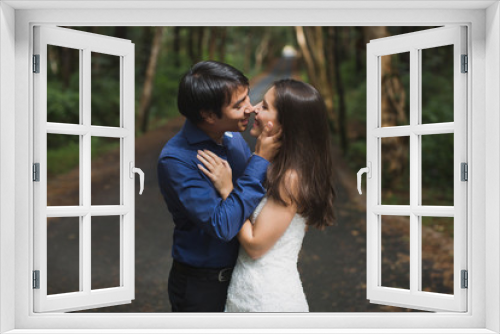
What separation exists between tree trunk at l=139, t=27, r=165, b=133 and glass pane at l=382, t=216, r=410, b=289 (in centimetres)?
616

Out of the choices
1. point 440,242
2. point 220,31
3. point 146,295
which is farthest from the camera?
point 220,31

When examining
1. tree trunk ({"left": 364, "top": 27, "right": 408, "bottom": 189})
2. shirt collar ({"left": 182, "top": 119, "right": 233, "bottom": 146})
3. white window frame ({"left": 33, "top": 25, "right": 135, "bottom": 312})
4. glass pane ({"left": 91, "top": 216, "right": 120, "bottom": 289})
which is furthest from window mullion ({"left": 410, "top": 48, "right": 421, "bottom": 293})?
tree trunk ({"left": 364, "top": 27, "right": 408, "bottom": 189})

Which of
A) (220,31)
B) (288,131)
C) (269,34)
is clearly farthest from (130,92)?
(269,34)

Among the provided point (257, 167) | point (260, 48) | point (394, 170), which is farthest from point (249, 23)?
point (260, 48)

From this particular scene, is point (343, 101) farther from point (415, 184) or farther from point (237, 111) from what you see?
point (237, 111)

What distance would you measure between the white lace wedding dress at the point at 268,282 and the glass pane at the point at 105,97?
26.7 feet

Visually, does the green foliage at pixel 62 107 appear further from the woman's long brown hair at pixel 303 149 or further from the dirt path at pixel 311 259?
the woman's long brown hair at pixel 303 149

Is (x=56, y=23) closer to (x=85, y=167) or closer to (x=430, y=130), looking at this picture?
(x=85, y=167)

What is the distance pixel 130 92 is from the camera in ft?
8.68

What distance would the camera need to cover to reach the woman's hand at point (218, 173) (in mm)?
2278

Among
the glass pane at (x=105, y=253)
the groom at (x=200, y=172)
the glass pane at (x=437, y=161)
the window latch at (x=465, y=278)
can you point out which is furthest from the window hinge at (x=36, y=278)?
the glass pane at (x=437, y=161)

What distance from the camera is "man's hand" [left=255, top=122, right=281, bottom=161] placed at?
231 cm

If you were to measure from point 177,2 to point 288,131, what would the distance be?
80 cm

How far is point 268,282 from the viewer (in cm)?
230
